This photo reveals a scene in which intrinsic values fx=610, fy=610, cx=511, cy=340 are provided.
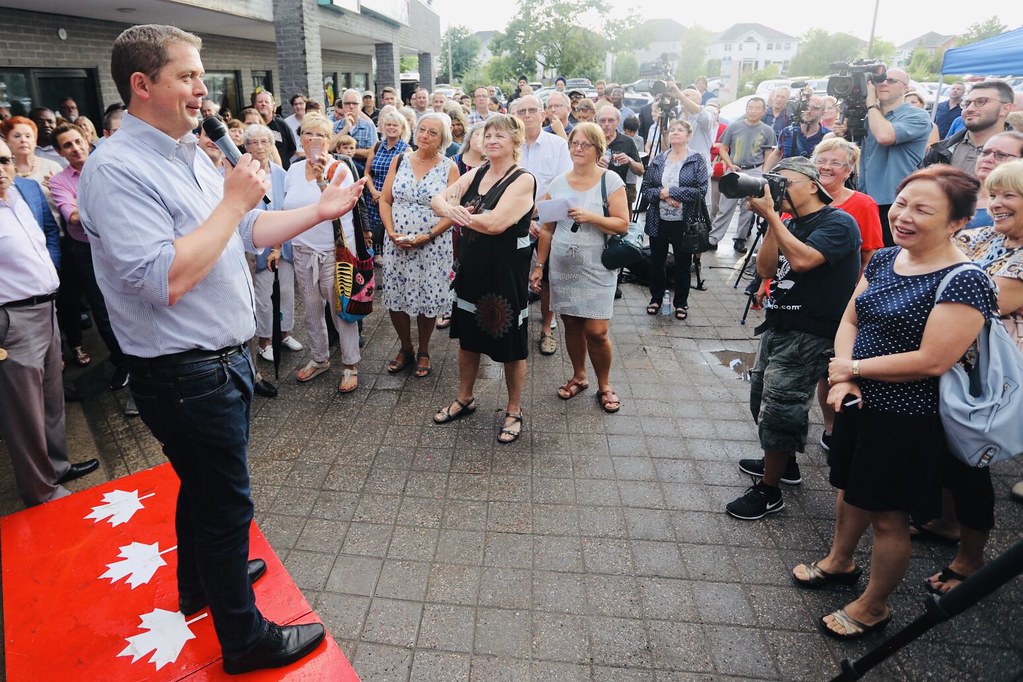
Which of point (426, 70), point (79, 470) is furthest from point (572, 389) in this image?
point (426, 70)

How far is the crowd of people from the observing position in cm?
185

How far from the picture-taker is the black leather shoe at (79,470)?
3525 millimetres

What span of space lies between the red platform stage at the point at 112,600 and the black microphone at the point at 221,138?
178 centimetres

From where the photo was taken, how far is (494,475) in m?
3.60

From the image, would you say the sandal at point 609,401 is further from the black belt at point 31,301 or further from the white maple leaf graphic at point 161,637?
the black belt at point 31,301

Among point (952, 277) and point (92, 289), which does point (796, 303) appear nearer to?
point (952, 277)

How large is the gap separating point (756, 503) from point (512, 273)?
1.89 metres

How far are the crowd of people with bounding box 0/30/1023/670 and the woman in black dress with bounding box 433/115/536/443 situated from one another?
0.05ft

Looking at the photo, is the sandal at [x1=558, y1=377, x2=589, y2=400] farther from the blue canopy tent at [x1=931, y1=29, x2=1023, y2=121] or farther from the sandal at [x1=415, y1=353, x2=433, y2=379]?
the blue canopy tent at [x1=931, y1=29, x2=1023, y2=121]

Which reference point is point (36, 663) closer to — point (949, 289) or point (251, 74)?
point (949, 289)

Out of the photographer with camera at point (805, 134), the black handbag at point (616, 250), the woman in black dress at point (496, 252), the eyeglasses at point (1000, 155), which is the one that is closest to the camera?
the eyeglasses at point (1000, 155)

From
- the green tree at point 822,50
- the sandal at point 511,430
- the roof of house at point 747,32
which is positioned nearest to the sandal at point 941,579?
the sandal at point 511,430

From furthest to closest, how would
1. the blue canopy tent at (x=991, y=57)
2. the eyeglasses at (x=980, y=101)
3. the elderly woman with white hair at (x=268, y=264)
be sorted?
the blue canopy tent at (x=991, y=57), the elderly woman with white hair at (x=268, y=264), the eyeglasses at (x=980, y=101)

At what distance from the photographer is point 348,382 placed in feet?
15.0
